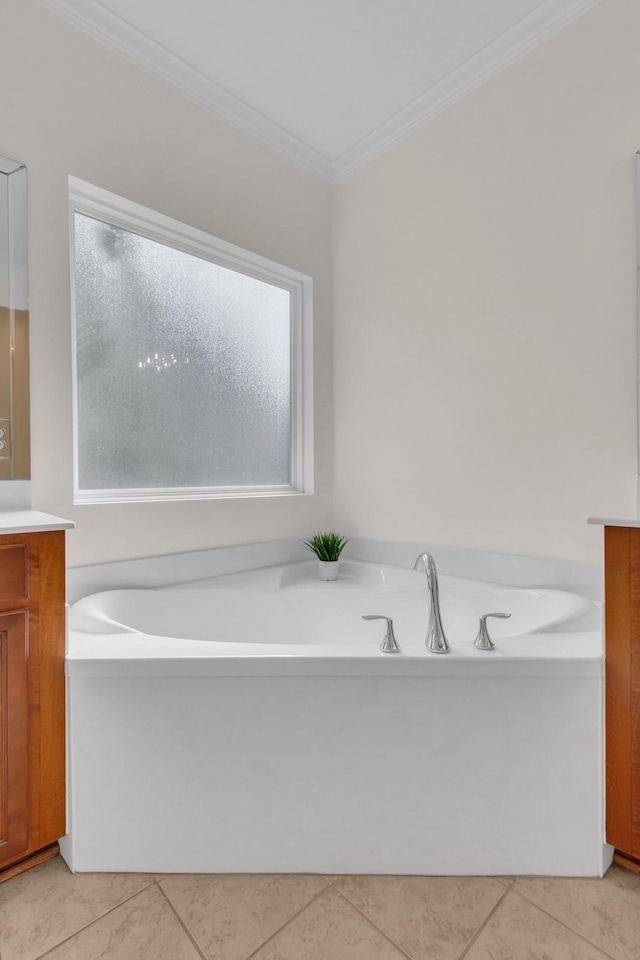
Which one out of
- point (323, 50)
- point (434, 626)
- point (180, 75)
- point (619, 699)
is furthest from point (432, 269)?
point (619, 699)

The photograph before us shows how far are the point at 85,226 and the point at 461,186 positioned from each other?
148cm

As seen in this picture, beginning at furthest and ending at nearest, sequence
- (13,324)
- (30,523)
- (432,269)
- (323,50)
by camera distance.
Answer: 1. (432,269)
2. (323,50)
3. (13,324)
4. (30,523)

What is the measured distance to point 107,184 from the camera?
1.72 metres

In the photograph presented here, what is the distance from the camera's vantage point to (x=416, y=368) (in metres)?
2.20

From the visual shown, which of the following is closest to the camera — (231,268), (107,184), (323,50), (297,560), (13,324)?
(13,324)

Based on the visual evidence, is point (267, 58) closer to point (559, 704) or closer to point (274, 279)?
point (274, 279)

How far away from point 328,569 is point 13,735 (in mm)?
1311

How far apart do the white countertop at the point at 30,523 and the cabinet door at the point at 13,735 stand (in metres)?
0.21

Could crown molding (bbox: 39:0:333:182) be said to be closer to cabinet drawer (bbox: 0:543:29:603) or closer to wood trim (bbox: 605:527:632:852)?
cabinet drawer (bbox: 0:543:29:603)

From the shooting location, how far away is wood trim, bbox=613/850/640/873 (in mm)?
→ 1196

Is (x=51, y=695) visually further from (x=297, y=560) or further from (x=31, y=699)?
(x=297, y=560)

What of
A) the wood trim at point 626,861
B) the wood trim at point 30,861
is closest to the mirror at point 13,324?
the wood trim at point 30,861

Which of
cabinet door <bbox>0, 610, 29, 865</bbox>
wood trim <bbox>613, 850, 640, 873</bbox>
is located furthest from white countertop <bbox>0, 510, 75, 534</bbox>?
wood trim <bbox>613, 850, 640, 873</bbox>

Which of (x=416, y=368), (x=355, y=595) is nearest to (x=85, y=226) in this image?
(x=416, y=368)
